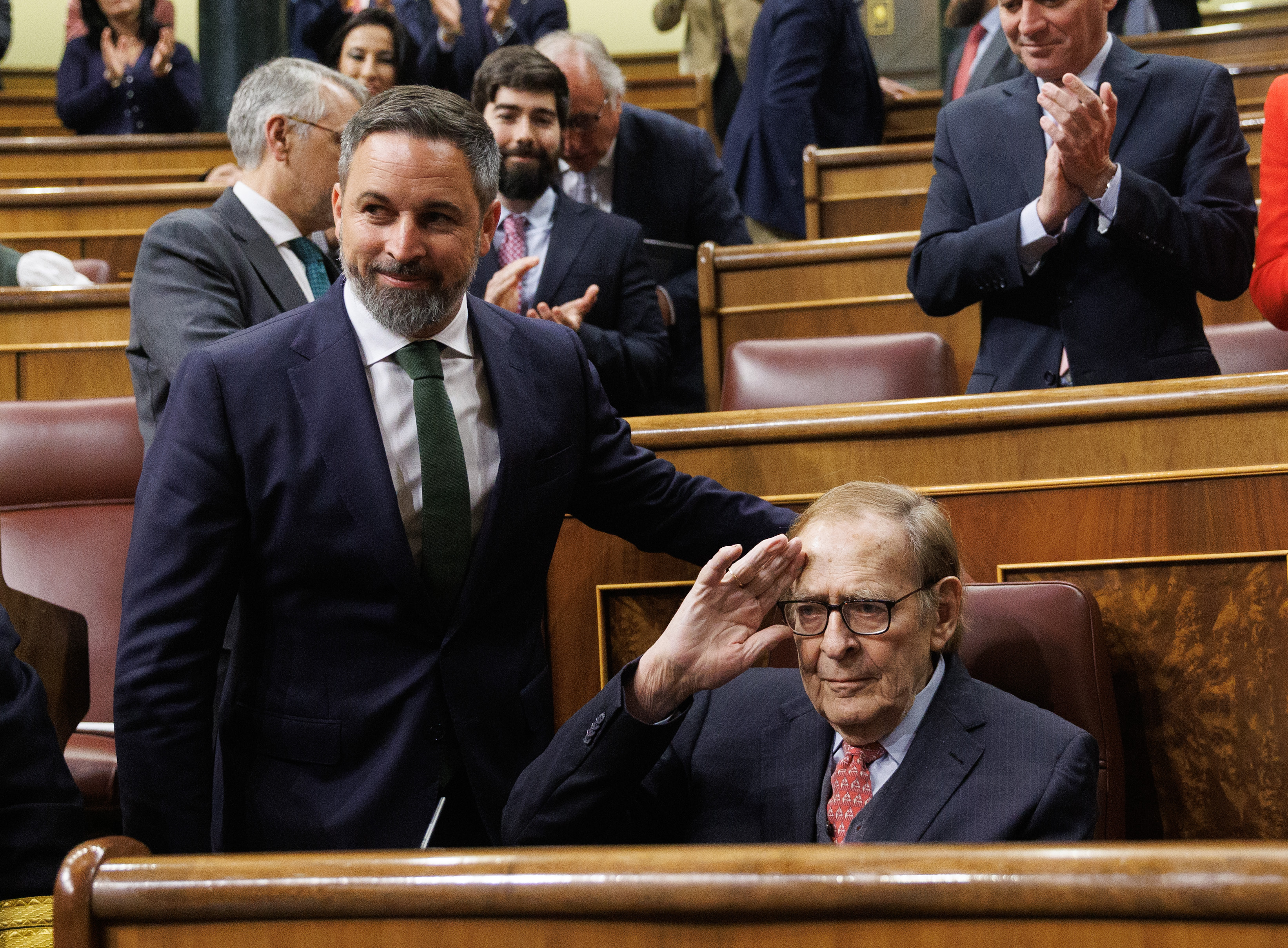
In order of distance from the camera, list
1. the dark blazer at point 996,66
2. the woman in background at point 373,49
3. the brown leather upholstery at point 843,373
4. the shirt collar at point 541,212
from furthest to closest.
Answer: the woman in background at point 373,49, the dark blazer at point 996,66, the shirt collar at point 541,212, the brown leather upholstery at point 843,373

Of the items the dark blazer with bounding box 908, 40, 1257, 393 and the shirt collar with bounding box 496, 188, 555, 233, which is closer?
the dark blazer with bounding box 908, 40, 1257, 393

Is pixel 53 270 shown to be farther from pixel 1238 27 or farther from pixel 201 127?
pixel 1238 27

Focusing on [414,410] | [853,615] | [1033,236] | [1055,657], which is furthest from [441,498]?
[1033,236]

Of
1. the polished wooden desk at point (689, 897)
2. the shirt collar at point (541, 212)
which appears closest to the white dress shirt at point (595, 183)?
the shirt collar at point (541, 212)

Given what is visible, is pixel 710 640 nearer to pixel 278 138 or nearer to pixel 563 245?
pixel 278 138

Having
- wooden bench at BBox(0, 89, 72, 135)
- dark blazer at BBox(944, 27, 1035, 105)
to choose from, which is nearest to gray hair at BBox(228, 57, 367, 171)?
dark blazer at BBox(944, 27, 1035, 105)

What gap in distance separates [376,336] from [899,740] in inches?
25.3

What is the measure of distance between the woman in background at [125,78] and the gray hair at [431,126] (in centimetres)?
340

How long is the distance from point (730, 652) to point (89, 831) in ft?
3.45

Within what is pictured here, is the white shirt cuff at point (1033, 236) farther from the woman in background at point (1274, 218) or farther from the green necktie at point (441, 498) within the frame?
the green necktie at point (441, 498)

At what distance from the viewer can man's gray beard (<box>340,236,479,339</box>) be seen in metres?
1.26

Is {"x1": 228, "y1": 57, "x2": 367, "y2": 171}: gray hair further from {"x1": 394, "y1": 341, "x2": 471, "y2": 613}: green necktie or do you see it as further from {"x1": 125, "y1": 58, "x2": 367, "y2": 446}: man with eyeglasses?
{"x1": 394, "y1": 341, "x2": 471, "y2": 613}: green necktie

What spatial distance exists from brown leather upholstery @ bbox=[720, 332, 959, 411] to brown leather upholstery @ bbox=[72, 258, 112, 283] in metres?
1.91

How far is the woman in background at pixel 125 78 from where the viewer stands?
433 centimetres
